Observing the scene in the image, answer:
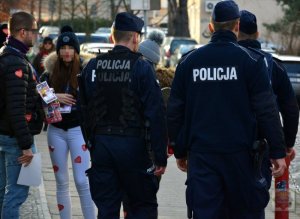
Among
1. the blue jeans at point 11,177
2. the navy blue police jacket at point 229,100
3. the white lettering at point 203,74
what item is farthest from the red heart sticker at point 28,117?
the white lettering at point 203,74

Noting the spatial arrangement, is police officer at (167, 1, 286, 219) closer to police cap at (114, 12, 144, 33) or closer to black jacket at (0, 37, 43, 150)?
police cap at (114, 12, 144, 33)

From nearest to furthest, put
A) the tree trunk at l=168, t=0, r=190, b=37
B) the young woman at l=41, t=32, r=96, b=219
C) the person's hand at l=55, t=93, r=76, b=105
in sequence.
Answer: the person's hand at l=55, t=93, r=76, b=105, the young woman at l=41, t=32, r=96, b=219, the tree trunk at l=168, t=0, r=190, b=37

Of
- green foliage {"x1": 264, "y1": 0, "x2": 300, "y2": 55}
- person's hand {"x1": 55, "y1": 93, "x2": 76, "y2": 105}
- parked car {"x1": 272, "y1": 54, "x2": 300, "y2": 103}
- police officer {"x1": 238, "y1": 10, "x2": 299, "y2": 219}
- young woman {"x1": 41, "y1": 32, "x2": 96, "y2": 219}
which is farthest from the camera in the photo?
green foliage {"x1": 264, "y1": 0, "x2": 300, "y2": 55}

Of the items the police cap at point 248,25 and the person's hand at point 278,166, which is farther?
the police cap at point 248,25

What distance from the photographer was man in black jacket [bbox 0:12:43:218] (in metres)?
6.56

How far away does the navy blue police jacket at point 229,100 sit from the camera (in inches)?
227

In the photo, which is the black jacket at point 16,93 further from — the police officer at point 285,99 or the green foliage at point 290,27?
the green foliage at point 290,27

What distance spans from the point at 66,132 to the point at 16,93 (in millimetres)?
1271

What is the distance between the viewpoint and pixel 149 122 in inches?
243

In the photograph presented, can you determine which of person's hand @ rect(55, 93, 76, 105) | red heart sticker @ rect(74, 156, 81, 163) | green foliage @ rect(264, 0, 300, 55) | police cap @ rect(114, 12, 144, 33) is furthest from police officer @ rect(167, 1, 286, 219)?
green foliage @ rect(264, 0, 300, 55)

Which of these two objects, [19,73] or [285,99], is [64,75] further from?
[285,99]

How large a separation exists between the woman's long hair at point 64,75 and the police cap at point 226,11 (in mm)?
2188

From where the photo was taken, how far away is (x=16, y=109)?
655 centimetres

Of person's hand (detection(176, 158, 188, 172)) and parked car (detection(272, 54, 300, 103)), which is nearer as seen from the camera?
person's hand (detection(176, 158, 188, 172))
